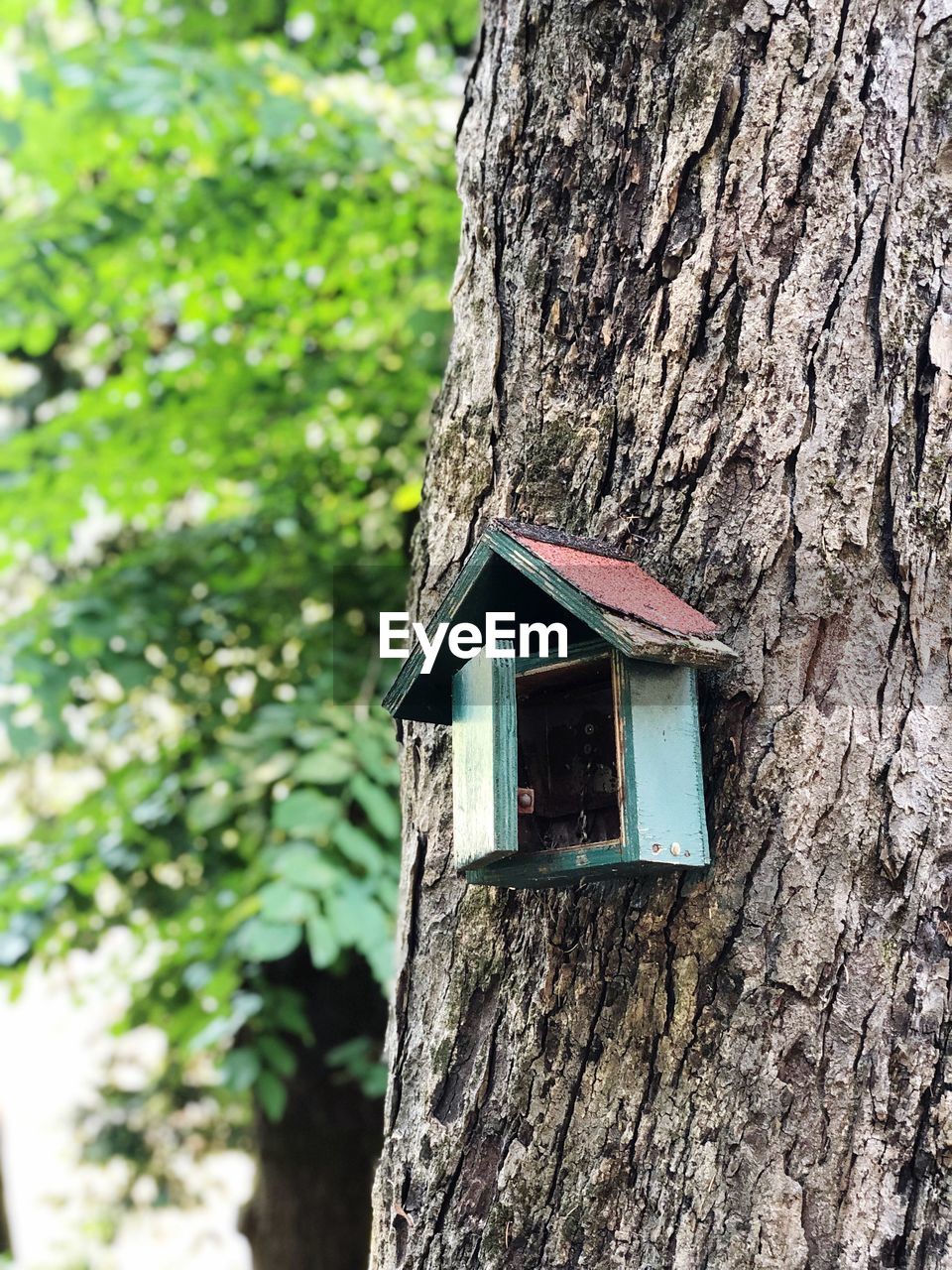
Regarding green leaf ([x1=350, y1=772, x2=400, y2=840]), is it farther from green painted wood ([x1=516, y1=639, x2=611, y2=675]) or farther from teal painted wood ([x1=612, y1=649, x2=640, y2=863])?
teal painted wood ([x1=612, y1=649, x2=640, y2=863])

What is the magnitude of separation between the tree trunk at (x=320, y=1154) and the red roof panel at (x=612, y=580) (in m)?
3.73

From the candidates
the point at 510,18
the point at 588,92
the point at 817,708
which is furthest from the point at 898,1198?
the point at 510,18

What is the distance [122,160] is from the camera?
4.08 metres

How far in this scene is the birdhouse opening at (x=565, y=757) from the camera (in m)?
1.43

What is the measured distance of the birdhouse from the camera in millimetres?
1274

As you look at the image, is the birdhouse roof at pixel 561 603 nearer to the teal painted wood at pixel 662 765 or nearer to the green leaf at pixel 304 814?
the teal painted wood at pixel 662 765

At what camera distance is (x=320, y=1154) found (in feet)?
15.9

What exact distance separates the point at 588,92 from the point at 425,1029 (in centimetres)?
139

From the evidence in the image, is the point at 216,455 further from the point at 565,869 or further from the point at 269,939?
the point at 565,869

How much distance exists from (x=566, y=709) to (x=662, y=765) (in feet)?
0.74

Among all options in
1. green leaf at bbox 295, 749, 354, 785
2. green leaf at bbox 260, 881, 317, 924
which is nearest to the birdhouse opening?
green leaf at bbox 260, 881, 317, 924

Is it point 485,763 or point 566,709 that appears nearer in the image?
point 485,763

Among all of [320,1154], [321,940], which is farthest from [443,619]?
[320,1154]

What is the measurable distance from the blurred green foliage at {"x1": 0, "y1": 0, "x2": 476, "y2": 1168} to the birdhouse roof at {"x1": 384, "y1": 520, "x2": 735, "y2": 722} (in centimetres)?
162
